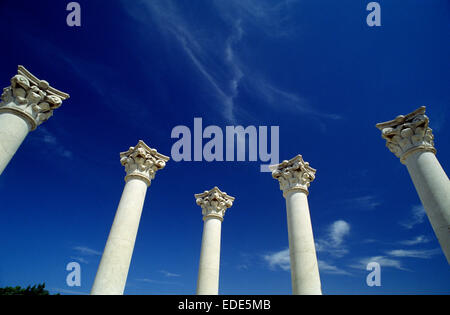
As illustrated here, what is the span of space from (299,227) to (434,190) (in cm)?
1803

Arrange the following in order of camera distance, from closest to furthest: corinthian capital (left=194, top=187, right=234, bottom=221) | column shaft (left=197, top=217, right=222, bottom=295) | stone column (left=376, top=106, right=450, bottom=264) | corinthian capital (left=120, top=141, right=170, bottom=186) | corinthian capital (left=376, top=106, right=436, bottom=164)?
stone column (left=376, top=106, right=450, bottom=264) < corinthian capital (left=376, top=106, right=436, bottom=164) < corinthian capital (left=120, top=141, right=170, bottom=186) < column shaft (left=197, top=217, right=222, bottom=295) < corinthian capital (left=194, top=187, right=234, bottom=221)

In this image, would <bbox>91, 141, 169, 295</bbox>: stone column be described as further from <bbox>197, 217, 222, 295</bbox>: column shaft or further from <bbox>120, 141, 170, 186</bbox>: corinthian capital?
<bbox>197, 217, 222, 295</bbox>: column shaft

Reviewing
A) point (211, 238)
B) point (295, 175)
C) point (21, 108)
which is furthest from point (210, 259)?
point (21, 108)

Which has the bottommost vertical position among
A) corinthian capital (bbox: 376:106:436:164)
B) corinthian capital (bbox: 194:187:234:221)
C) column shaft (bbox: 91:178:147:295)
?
column shaft (bbox: 91:178:147:295)

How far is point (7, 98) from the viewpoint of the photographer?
3081 centimetres

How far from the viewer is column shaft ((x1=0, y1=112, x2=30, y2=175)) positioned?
2752cm

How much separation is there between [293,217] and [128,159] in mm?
29172

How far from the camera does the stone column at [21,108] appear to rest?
28.3 m

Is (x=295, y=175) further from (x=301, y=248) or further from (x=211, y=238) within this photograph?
(x=211, y=238)

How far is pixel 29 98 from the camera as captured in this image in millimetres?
31625

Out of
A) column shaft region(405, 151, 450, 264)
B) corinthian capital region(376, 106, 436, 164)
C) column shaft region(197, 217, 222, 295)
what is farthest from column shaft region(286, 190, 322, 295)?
corinthian capital region(376, 106, 436, 164)

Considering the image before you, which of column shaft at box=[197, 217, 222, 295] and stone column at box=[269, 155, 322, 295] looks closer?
stone column at box=[269, 155, 322, 295]
